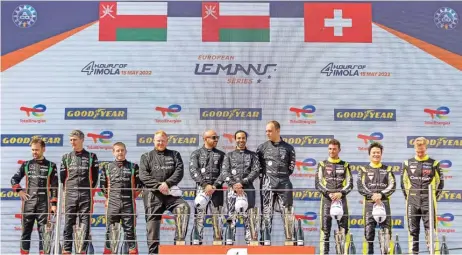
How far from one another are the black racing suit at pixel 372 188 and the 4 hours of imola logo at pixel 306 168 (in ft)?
4.01

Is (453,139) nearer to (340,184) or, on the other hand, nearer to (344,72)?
(344,72)

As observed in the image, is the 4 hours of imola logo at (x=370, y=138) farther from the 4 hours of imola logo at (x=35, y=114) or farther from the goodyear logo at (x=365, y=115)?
the 4 hours of imola logo at (x=35, y=114)

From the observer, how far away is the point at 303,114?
6973 mm

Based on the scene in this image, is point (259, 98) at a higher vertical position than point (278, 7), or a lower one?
lower

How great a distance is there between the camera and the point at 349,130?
274 inches

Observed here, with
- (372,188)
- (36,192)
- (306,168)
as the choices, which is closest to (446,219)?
(306,168)

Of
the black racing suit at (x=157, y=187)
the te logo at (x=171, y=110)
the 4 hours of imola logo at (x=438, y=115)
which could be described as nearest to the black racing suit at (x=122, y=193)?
the black racing suit at (x=157, y=187)

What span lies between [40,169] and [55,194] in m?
0.27

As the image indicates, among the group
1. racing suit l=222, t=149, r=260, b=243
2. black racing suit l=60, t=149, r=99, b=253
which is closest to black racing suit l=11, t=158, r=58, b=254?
black racing suit l=60, t=149, r=99, b=253

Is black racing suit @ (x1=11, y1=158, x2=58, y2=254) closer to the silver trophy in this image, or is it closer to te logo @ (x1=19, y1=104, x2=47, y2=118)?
the silver trophy

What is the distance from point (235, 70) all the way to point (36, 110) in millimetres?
1926

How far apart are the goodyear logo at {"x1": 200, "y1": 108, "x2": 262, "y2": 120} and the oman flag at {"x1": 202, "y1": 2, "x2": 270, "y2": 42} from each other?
67 cm

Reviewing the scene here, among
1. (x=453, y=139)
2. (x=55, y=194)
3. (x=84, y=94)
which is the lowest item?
(x=55, y=194)

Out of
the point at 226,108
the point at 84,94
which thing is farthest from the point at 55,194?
the point at 226,108
